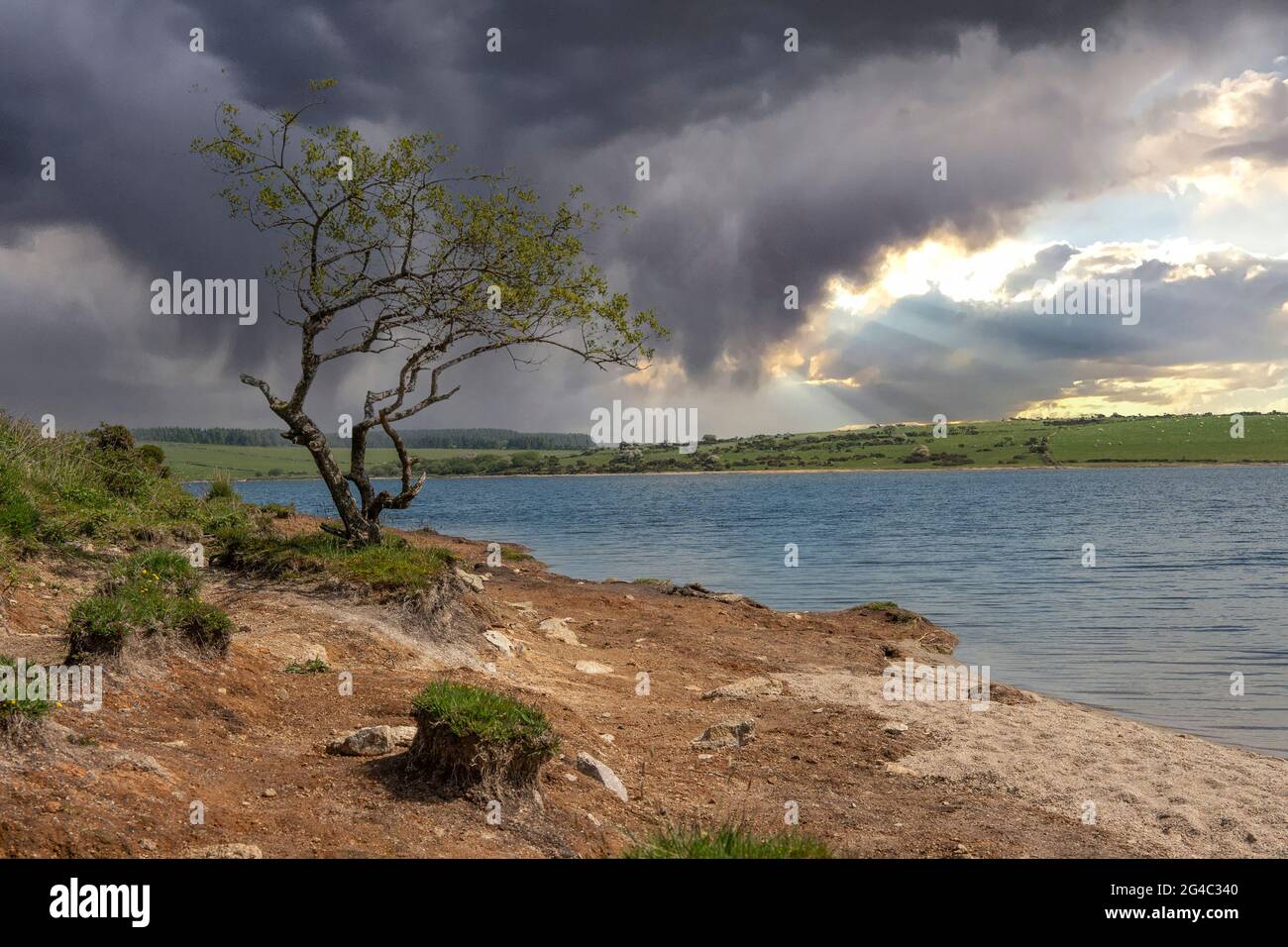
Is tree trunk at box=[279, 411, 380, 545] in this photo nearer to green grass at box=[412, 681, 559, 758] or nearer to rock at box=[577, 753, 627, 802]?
rock at box=[577, 753, 627, 802]

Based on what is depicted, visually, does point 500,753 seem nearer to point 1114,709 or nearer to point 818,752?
point 818,752

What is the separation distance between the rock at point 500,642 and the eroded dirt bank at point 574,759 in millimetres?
223

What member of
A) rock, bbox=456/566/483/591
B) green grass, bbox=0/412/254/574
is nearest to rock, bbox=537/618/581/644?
rock, bbox=456/566/483/591

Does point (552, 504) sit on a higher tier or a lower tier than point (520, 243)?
lower

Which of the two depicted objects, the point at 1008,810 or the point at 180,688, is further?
the point at 1008,810

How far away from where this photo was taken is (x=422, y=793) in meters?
7.65


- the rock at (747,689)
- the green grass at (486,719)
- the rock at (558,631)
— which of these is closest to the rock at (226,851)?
the green grass at (486,719)

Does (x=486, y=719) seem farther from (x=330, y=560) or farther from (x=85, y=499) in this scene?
(x=85, y=499)

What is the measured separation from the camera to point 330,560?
16.5 m

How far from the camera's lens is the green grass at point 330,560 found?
52.4ft

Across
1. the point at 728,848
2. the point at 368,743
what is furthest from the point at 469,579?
the point at 728,848
